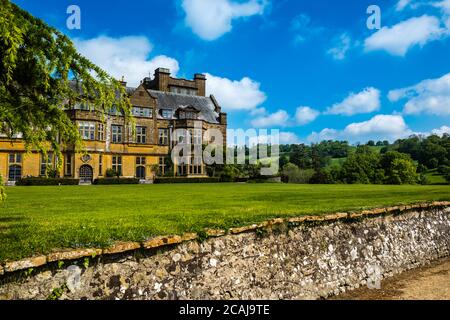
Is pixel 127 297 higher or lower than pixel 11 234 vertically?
lower

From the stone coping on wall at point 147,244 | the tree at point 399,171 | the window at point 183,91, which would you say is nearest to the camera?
the stone coping on wall at point 147,244

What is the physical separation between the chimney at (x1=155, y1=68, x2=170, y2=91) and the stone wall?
58.8 metres

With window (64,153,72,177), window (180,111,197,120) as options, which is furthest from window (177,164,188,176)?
window (64,153,72,177)

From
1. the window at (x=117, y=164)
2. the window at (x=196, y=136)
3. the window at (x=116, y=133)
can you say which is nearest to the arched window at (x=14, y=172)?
the window at (x=117, y=164)

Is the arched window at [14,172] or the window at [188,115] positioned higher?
the window at [188,115]

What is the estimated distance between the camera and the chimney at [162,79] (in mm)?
65250

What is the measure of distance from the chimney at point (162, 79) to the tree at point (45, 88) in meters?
60.0

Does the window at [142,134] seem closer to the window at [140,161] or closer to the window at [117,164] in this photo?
the window at [140,161]

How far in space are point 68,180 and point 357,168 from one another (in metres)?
44.4

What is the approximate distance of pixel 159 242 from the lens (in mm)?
6500

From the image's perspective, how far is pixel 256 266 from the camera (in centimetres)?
762

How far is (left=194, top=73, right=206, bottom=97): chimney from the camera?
69500 millimetres
